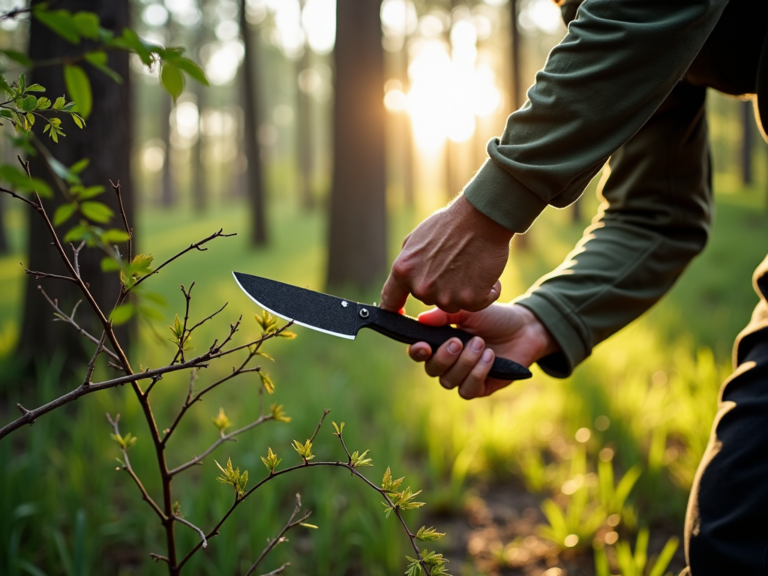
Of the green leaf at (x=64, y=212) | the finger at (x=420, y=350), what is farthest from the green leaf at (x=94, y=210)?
the finger at (x=420, y=350)

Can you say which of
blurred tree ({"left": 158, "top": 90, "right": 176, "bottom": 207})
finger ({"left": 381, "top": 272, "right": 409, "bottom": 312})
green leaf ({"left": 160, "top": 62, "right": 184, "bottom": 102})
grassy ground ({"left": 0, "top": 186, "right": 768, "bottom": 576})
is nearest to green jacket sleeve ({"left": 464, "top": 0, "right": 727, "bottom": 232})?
finger ({"left": 381, "top": 272, "right": 409, "bottom": 312})

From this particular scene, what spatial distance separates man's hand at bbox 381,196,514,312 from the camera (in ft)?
3.59

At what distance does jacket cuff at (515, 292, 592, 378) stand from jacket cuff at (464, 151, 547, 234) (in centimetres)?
45

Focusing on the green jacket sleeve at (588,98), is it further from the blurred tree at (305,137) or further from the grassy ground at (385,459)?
the blurred tree at (305,137)

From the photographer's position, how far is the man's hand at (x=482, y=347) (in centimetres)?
127

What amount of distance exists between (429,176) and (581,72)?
5932 centimetres

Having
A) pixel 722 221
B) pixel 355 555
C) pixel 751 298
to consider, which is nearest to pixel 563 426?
pixel 355 555

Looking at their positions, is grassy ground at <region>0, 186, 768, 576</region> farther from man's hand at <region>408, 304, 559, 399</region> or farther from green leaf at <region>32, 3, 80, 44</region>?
green leaf at <region>32, 3, 80, 44</region>

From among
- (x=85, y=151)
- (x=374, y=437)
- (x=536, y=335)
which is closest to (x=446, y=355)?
(x=536, y=335)

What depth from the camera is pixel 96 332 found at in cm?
335

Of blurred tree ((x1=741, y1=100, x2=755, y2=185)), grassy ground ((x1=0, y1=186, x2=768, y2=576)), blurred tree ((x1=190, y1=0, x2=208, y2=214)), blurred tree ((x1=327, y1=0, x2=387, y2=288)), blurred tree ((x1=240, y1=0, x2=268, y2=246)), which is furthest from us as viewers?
blurred tree ((x1=190, y1=0, x2=208, y2=214))

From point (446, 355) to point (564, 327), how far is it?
38cm

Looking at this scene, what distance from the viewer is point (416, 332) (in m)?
1.28

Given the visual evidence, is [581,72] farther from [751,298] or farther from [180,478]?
[751,298]
